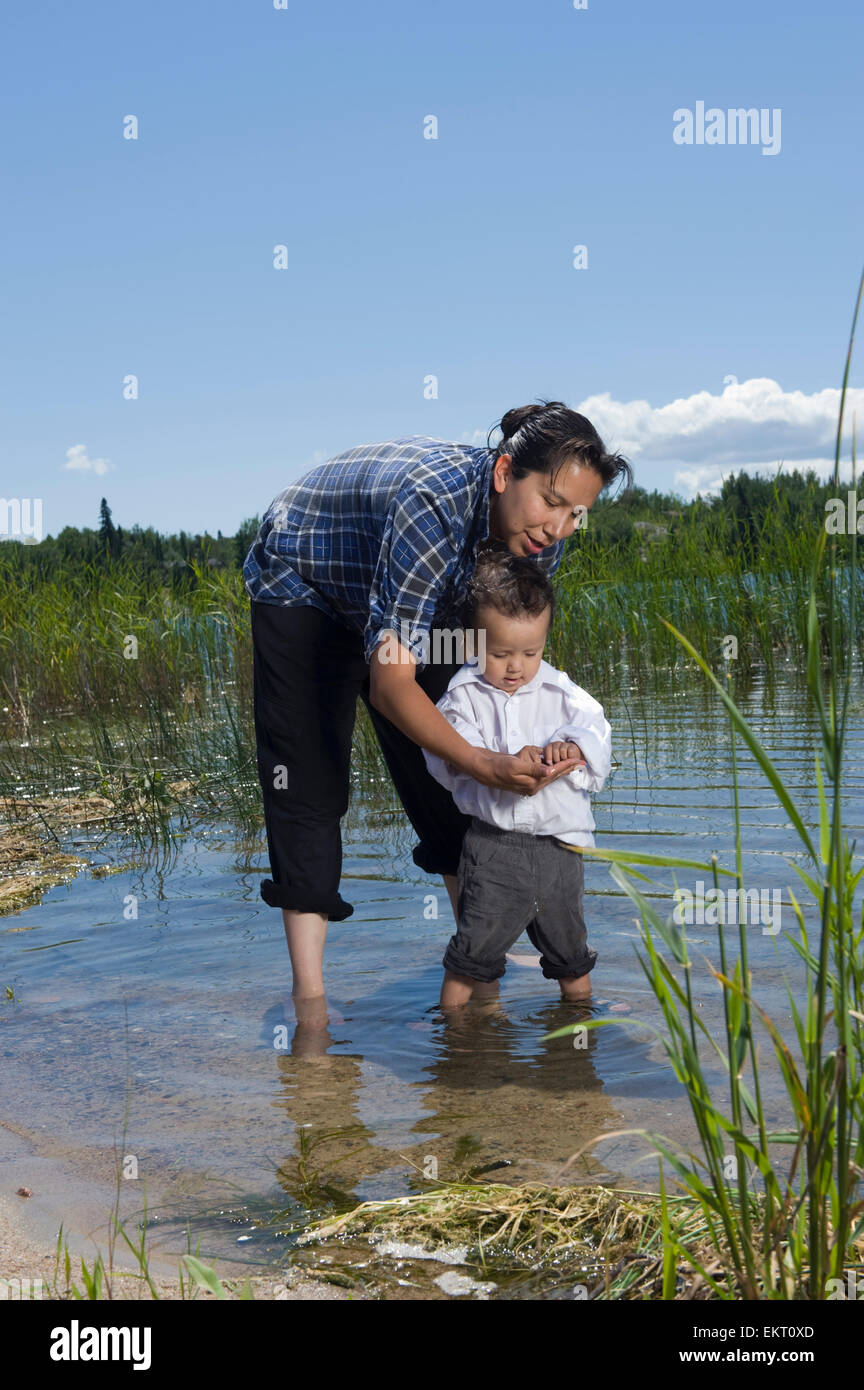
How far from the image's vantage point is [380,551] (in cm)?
331

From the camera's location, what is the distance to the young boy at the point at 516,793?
3.51 meters

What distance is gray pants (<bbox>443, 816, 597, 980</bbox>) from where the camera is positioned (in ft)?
11.8

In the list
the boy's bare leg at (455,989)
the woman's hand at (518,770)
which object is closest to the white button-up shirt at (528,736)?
the woman's hand at (518,770)

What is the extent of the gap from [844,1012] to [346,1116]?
189 centimetres

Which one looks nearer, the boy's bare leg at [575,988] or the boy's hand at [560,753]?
the boy's hand at [560,753]

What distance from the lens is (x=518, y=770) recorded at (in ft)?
10.9

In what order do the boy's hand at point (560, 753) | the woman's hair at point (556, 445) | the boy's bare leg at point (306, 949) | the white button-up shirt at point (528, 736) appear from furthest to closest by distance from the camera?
the boy's bare leg at point (306, 949), the white button-up shirt at point (528, 736), the boy's hand at point (560, 753), the woman's hair at point (556, 445)

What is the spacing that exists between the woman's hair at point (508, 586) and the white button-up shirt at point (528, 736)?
0.25 m

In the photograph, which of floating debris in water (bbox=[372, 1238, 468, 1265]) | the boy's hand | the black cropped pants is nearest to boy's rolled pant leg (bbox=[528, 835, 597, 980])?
the boy's hand

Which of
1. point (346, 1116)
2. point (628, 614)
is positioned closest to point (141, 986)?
point (346, 1116)

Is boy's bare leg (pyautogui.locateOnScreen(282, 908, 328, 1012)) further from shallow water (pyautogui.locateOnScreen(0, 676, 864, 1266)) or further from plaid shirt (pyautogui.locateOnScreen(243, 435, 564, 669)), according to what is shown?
plaid shirt (pyautogui.locateOnScreen(243, 435, 564, 669))

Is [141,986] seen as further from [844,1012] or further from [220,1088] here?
[844,1012]

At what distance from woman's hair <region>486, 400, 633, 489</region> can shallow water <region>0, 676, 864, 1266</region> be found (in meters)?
1.24

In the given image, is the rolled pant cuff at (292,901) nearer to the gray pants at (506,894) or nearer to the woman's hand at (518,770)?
the gray pants at (506,894)
